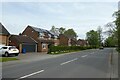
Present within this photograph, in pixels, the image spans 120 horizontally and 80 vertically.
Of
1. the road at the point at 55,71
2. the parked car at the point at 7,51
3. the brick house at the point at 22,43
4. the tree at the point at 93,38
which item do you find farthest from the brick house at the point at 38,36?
the tree at the point at 93,38

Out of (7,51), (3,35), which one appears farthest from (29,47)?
(7,51)

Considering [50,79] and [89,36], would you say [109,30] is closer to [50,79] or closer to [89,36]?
[50,79]

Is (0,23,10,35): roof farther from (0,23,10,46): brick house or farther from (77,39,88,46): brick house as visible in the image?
(77,39,88,46): brick house

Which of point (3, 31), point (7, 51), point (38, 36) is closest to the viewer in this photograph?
point (7, 51)

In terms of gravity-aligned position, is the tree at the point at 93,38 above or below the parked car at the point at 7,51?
above

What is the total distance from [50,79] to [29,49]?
160 feet

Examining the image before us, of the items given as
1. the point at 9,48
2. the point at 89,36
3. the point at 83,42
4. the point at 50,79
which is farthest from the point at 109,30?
the point at 83,42

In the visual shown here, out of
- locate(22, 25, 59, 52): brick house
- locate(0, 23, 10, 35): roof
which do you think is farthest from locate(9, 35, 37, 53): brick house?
locate(0, 23, 10, 35): roof

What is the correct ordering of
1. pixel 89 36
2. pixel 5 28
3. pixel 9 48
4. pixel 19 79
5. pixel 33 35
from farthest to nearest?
pixel 89 36 < pixel 33 35 < pixel 5 28 < pixel 9 48 < pixel 19 79

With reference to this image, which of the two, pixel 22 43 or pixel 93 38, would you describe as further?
pixel 93 38

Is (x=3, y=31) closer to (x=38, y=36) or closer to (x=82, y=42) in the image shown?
(x=38, y=36)

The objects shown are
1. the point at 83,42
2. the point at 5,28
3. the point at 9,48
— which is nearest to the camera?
the point at 9,48

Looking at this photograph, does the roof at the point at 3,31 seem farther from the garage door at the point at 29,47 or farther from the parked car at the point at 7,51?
the parked car at the point at 7,51

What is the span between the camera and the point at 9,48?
3531 cm
